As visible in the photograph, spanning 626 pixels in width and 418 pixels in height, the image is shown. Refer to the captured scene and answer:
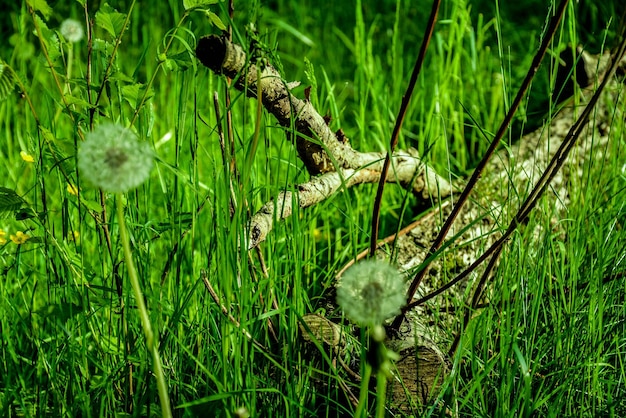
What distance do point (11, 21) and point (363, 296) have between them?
11.2 feet

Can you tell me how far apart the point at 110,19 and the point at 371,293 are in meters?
0.81

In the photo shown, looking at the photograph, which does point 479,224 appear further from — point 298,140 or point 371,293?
point 371,293

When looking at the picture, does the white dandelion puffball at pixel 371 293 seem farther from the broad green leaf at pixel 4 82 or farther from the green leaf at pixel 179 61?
the broad green leaf at pixel 4 82

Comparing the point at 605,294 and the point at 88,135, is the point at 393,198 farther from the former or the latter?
the point at 88,135

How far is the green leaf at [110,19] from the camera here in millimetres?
1374

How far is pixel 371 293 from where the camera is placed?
941mm

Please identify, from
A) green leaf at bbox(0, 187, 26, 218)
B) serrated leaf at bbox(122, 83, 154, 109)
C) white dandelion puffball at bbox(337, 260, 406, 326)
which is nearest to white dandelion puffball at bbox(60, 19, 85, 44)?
serrated leaf at bbox(122, 83, 154, 109)

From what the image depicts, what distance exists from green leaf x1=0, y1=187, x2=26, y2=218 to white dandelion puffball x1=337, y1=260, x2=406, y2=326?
694 mm

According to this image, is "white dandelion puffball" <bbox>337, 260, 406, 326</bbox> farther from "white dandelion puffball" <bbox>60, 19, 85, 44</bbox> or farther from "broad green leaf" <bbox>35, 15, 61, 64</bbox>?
"white dandelion puffball" <bbox>60, 19, 85, 44</bbox>

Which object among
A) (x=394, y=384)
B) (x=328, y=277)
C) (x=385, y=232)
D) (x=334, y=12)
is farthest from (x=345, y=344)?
(x=334, y=12)

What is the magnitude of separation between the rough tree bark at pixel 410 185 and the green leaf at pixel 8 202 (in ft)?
1.44

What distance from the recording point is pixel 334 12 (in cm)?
380

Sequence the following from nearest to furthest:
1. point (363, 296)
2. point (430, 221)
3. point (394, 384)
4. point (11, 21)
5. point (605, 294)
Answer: point (363, 296), point (394, 384), point (605, 294), point (430, 221), point (11, 21)

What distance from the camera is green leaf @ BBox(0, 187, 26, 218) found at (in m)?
1.32
